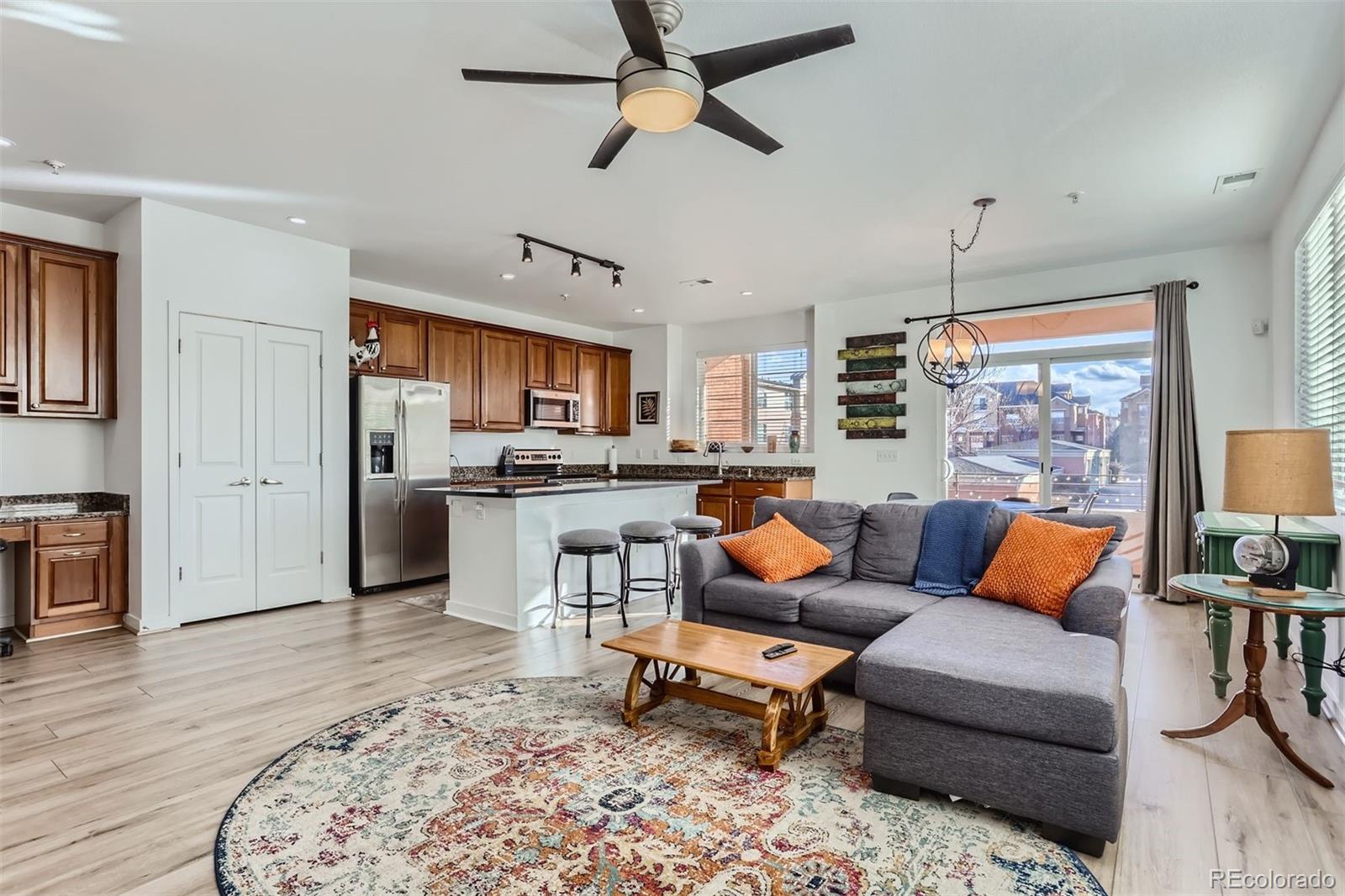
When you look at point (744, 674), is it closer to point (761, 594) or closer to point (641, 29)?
point (761, 594)

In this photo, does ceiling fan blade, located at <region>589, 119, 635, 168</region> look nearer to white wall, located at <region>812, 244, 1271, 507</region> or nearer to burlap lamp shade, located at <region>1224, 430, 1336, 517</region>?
burlap lamp shade, located at <region>1224, 430, 1336, 517</region>

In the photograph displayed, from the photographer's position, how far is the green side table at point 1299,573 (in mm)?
2701

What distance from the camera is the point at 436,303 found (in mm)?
6746

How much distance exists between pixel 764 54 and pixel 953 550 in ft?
8.20

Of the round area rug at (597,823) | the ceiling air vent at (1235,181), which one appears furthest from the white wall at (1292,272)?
the round area rug at (597,823)

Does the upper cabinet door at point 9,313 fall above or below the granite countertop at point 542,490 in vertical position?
above

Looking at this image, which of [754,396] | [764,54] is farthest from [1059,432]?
[764,54]

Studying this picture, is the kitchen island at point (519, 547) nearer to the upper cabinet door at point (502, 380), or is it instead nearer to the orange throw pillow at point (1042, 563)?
the upper cabinet door at point (502, 380)

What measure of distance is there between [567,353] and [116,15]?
5.38m

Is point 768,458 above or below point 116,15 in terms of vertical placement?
below

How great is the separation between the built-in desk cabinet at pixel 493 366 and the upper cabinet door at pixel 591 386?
0.03 feet

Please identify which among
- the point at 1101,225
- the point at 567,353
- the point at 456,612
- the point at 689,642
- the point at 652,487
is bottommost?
the point at 456,612

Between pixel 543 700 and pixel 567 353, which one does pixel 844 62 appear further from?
pixel 567 353

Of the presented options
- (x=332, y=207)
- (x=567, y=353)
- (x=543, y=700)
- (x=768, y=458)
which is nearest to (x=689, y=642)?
(x=543, y=700)
